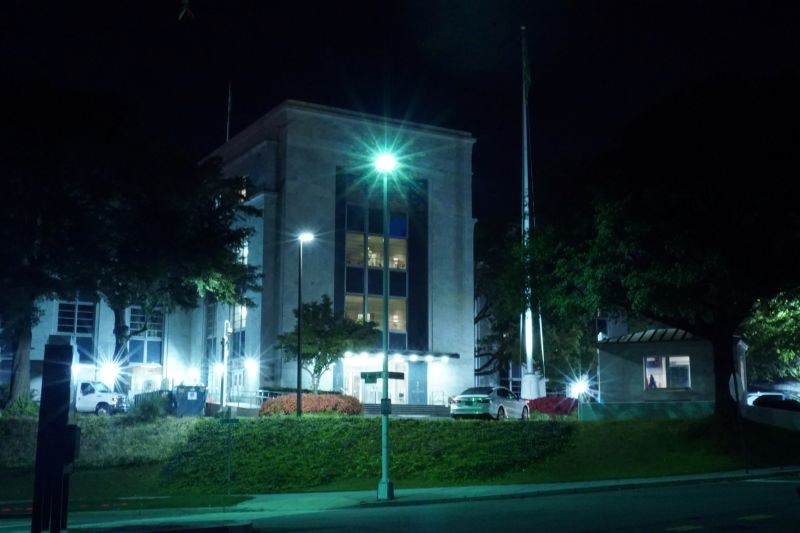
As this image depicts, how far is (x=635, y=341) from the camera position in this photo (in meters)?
38.6

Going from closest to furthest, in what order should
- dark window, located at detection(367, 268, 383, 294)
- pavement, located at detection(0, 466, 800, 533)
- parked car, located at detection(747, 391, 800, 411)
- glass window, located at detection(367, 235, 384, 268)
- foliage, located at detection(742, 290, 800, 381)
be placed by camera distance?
pavement, located at detection(0, 466, 800, 533) < foliage, located at detection(742, 290, 800, 381) < parked car, located at detection(747, 391, 800, 411) < dark window, located at detection(367, 268, 383, 294) < glass window, located at detection(367, 235, 384, 268)

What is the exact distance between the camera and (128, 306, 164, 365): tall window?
6481 centimetres

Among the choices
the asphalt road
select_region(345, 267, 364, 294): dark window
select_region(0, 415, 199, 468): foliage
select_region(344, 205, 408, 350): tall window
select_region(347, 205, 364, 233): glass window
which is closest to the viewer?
the asphalt road

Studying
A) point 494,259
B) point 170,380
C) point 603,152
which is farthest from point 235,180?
point 494,259

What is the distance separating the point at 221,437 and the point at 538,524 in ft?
60.8

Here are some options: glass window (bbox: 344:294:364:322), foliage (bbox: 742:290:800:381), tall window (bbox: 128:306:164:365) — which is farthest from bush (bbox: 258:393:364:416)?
tall window (bbox: 128:306:164:365)

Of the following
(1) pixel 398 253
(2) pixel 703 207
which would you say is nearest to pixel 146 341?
(1) pixel 398 253

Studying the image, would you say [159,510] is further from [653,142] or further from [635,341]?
[635,341]

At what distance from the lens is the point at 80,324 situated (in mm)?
62062

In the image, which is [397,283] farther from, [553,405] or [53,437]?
[53,437]

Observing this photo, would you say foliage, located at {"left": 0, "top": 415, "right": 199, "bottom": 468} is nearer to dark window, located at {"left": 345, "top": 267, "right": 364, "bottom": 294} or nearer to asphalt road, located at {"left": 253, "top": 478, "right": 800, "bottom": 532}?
asphalt road, located at {"left": 253, "top": 478, "right": 800, "bottom": 532}

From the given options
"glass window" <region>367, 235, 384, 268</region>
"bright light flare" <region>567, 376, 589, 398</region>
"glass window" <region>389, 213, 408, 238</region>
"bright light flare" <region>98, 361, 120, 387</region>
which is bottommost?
"bright light flare" <region>567, 376, 589, 398</region>

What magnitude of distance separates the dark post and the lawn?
12.3 metres

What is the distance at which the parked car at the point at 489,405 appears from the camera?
1528 inches
